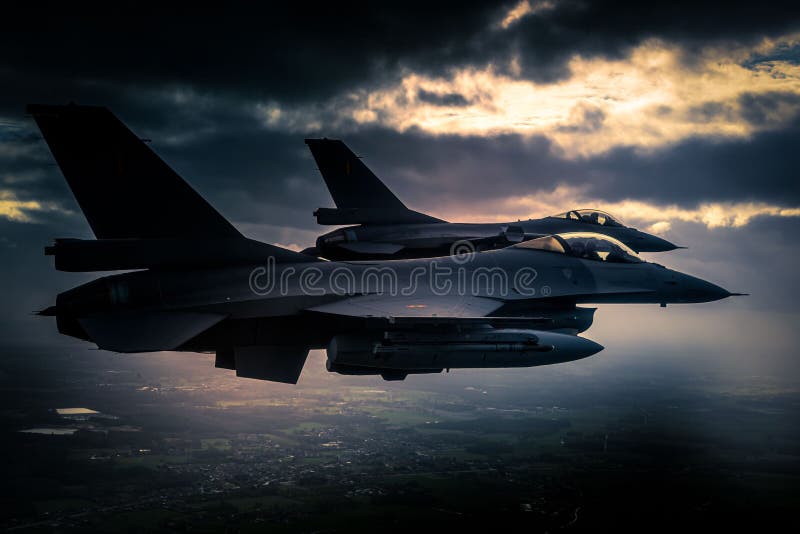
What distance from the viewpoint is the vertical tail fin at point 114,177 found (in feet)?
39.5

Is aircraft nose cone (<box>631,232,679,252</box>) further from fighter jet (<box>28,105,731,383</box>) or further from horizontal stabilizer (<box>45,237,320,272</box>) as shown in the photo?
horizontal stabilizer (<box>45,237,320,272</box>)

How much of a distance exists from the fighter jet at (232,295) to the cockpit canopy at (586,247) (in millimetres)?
2269

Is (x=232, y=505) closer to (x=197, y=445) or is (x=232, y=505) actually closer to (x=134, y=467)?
(x=134, y=467)

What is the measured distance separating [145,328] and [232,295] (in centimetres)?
179

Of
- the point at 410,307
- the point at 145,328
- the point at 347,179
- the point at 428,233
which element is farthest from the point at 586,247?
the point at 347,179

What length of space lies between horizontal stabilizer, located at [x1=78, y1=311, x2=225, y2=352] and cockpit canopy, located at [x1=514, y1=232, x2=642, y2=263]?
819 cm

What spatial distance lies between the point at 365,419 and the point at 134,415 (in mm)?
23594

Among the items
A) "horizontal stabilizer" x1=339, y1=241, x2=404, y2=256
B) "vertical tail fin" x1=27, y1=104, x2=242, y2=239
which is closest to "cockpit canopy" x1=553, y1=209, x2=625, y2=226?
"horizontal stabilizer" x1=339, y1=241, x2=404, y2=256

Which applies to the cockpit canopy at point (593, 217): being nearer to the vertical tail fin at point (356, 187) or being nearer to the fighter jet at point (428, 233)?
the fighter jet at point (428, 233)

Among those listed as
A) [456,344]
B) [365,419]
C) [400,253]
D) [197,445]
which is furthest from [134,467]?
[456,344]

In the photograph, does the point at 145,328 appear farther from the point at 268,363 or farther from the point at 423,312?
the point at 423,312

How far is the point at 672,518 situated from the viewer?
38594mm

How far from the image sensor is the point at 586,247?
15.4 meters

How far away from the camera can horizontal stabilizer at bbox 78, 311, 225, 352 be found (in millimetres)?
11016
